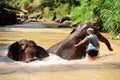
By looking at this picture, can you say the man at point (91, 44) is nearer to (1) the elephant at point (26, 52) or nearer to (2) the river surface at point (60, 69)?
(2) the river surface at point (60, 69)

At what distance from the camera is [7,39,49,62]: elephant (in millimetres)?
11680

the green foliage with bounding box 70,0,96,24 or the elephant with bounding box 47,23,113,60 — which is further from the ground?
the elephant with bounding box 47,23,113,60

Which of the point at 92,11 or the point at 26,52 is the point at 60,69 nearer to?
the point at 26,52

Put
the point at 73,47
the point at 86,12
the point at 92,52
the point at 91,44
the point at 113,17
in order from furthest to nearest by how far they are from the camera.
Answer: the point at 86,12, the point at 113,17, the point at 73,47, the point at 91,44, the point at 92,52

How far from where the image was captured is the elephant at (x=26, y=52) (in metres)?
11.7

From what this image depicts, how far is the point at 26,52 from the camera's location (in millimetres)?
11688

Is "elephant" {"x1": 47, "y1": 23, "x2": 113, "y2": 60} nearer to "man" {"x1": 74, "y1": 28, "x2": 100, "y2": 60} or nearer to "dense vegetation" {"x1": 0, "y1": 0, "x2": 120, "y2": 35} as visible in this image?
"man" {"x1": 74, "y1": 28, "x2": 100, "y2": 60}

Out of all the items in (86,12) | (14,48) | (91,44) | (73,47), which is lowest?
(86,12)

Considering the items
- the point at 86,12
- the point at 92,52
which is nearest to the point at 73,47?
the point at 92,52

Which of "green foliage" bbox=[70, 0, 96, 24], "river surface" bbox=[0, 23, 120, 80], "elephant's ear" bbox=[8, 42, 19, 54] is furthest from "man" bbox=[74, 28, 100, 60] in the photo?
"green foliage" bbox=[70, 0, 96, 24]

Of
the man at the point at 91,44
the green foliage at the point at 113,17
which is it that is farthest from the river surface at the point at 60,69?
the green foliage at the point at 113,17

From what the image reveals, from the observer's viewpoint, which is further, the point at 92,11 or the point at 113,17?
the point at 92,11

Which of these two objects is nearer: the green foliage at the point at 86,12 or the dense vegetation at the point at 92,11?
the dense vegetation at the point at 92,11

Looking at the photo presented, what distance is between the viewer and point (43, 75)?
9.27 metres
